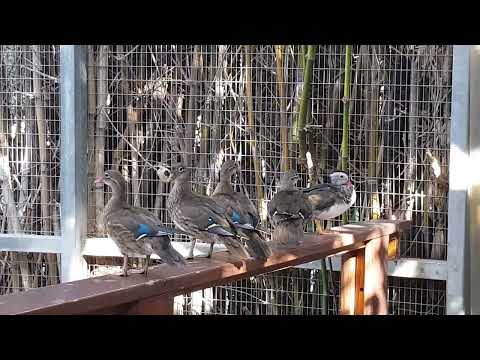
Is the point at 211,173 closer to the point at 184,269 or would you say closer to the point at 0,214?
the point at 0,214

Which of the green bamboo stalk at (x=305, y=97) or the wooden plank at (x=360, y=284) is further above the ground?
the green bamboo stalk at (x=305, y=97)

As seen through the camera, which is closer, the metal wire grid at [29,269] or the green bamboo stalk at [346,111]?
Result: the green bamboo stalk at [346,111]

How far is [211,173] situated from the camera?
5430 millimetres

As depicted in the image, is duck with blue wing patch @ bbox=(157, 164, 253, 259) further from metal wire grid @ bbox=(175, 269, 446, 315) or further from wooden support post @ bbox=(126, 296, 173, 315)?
metal wire grid @ bbox=(175, 269, 446, 315)

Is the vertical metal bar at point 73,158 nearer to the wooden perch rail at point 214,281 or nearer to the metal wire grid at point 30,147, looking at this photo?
the metal wire grid at point 30,147

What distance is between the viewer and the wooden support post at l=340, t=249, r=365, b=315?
3.67m

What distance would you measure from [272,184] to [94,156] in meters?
1.27

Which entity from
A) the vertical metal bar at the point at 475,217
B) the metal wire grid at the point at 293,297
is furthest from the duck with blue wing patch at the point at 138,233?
the metal wire grid at the point at 293,297

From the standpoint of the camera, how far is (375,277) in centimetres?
378

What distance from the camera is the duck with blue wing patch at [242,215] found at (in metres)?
3.12

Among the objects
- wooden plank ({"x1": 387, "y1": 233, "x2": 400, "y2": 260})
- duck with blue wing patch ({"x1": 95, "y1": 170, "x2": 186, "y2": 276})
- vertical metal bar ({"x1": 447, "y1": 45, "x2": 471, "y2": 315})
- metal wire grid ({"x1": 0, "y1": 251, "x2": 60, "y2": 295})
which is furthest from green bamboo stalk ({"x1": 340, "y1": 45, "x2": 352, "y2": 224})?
duck with blue wing patch ({"x1": 95, "y1": 170, "x2": 186, "y2": 276})

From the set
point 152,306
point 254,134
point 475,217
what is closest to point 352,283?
point 475,217

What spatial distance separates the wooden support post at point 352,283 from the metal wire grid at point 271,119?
55.7 inches

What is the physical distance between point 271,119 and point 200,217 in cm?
214
